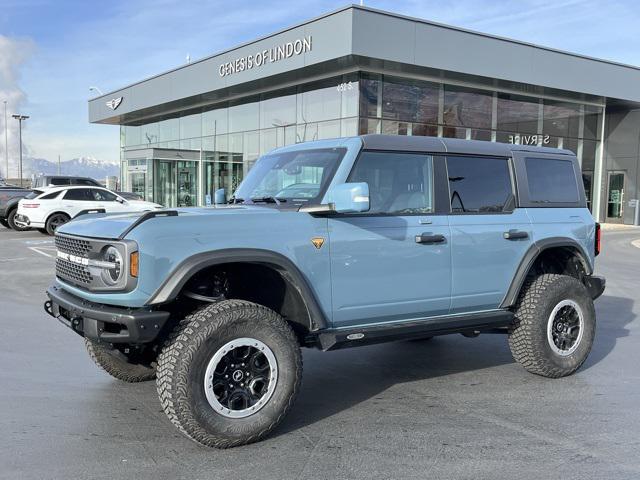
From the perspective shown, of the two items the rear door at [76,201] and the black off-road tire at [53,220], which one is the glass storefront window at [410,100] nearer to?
the rear door at [76,201]

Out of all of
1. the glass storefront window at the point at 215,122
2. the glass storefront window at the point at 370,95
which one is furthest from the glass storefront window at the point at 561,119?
the glass storefront window at the point at 215,122

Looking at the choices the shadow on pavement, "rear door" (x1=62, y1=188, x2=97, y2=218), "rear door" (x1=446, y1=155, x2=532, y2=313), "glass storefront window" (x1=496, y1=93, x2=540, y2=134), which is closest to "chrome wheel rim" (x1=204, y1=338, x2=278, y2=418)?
"rear door" (x1=446, y1=155, x2=532, y2=313)

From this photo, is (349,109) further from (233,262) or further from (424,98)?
(233,262)

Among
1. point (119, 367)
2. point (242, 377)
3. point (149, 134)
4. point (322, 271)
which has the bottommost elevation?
point (119, 367)

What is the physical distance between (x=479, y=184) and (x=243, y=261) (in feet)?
7.79

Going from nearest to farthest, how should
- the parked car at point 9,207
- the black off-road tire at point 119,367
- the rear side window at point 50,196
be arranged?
the black off-road tire at point 119,367
the rear side window at point 50,196
the parked car at point 9,207

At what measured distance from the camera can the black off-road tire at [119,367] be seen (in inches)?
197

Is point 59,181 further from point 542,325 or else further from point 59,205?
point 542,325

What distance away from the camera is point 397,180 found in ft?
15.6

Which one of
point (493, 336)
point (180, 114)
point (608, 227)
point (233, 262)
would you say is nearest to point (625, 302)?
point (493, 336)

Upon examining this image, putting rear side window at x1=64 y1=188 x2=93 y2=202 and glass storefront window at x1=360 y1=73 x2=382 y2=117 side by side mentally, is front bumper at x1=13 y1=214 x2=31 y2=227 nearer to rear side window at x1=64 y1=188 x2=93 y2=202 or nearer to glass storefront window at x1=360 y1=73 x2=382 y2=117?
rear side window at x1=64 y1=188 x2=93 y2=202

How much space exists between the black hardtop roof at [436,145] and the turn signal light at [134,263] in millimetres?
1922

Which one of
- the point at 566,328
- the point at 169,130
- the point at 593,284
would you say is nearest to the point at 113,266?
the point at 566,328

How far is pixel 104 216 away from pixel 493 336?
481cm
